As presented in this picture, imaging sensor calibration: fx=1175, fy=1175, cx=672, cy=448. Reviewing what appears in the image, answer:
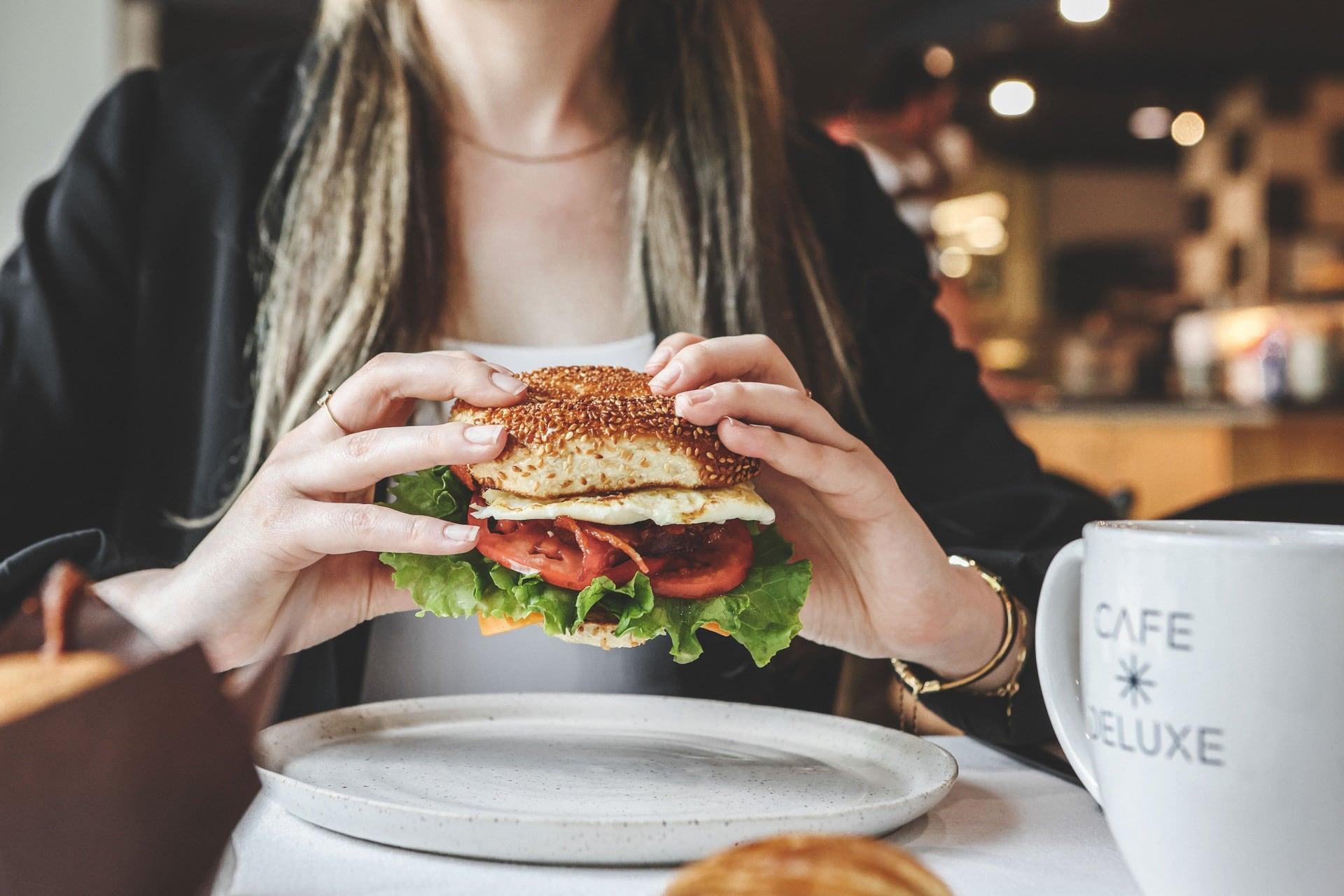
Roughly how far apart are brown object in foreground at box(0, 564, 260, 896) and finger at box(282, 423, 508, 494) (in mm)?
407

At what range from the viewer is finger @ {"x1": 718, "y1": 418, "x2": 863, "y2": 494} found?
0.93 metres

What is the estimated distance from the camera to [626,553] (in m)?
1.05

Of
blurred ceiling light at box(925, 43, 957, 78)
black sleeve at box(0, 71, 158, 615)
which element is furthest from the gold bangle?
blurred ceiling light at box(925, 43, 957, 78)

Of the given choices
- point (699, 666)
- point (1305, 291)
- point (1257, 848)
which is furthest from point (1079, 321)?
point (1257, 848)

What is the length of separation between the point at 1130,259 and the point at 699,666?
1088 cm

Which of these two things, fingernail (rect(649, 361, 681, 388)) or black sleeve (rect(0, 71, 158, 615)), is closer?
fingernail (rect(649, 361, 681, 388))

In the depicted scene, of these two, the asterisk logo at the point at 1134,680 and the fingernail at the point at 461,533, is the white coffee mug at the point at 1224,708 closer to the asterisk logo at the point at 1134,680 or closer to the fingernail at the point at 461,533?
the asterisk logo at the point at 1134,680

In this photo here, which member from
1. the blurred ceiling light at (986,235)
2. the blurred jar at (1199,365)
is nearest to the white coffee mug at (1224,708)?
the blurred jar at (1199,365)

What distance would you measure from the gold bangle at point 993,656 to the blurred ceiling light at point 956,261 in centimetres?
1070

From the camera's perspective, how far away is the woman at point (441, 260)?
1.46m

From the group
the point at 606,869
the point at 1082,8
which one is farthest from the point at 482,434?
the point at 1082,8

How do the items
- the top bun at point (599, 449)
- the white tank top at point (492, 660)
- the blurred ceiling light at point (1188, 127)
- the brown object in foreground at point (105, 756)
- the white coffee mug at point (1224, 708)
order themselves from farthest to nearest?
1. the blurred ceiling light at point (1188, 127)
2. the white tank top at point (492, 660)
3. the top bun at point (599, 449)
4. the white coffee mug at point (1224, 708)
5. the brown object in foreground at point (105, 756)

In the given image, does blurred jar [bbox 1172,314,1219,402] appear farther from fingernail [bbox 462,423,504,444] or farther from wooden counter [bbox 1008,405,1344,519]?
fingernail [bbox 462,423,504,444]

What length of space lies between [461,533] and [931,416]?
908 mm
